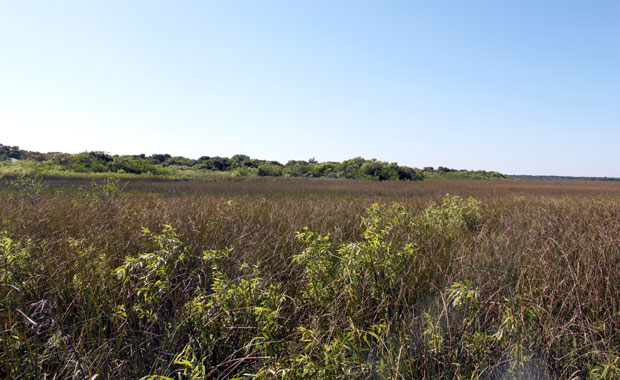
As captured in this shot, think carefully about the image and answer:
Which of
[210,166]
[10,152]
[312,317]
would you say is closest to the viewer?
[312,317]

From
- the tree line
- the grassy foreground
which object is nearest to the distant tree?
the tree line

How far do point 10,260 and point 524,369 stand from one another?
163 inches

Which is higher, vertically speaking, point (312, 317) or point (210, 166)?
point (210, 166)

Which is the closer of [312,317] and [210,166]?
A: [312,317]

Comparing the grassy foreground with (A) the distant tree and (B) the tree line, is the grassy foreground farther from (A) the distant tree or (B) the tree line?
(A) the distant tree

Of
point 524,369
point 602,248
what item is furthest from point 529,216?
point 524,369

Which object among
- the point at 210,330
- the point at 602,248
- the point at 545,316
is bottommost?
the point at 210,330

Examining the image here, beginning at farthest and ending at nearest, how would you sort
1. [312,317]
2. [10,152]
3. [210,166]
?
[210,166]
[10,152]
[312,317]

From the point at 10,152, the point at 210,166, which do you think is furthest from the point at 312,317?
the point at 10,152

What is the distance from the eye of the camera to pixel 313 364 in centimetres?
179

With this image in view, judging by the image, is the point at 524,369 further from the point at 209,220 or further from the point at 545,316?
the point at 209,220

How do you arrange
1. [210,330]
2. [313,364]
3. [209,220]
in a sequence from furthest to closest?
[209,220] < [210,330] < [313,364]

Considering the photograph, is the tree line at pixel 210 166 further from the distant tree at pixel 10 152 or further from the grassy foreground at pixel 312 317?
the grassy foreground at pixel 312 317

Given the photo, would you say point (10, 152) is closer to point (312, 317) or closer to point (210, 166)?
point (210, 166)
